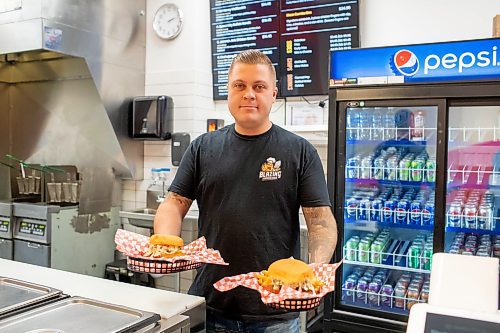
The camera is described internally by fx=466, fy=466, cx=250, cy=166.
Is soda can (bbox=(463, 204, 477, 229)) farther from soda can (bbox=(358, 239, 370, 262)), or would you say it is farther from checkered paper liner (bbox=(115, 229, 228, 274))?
checkered paper liner (bbox=(115, 229, 228, 274))

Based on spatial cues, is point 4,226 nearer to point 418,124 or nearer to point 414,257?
point 414,257

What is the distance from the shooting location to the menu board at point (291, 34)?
378 cm

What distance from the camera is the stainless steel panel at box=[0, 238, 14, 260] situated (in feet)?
13.8

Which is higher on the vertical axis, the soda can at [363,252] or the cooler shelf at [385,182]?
the cooler shelf at [385,182]

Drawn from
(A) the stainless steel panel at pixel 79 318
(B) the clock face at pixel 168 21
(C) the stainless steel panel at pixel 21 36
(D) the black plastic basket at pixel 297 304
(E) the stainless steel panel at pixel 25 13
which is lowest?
(D) the black plastic basket at pixel 297 304

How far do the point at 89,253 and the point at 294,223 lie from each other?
289cm

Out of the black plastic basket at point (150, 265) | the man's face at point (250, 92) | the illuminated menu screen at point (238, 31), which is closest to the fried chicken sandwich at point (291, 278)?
the black plastic basket at point (150, 265)

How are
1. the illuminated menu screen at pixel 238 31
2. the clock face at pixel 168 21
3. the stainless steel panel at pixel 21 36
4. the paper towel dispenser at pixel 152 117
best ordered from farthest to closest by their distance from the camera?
the clock face at pixel 168 21, the paper towel dispenser at pixel 152 117, the illuminated menu screen at pixel 238 31, the stainless steel panel at pixel 21 36

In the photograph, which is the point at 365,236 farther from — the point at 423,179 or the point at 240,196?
the point at 240,196

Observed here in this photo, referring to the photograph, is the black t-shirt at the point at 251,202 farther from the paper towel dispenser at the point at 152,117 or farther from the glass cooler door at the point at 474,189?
the paper towel dispenser at the point at 152,117

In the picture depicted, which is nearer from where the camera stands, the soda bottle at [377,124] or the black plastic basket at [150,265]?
the black plastic basket at [150,265]

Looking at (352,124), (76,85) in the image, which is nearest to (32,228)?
(76,85)

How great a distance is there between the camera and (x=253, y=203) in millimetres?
1918

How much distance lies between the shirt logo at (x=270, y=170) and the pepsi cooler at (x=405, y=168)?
Result: 0.99 meters
